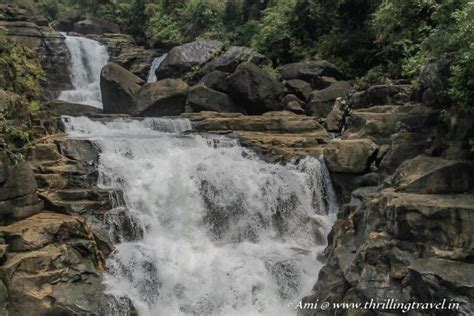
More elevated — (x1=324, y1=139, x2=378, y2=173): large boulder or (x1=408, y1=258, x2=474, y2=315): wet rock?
(x1=324, y1=139, x2=378, y2=173): large boulder

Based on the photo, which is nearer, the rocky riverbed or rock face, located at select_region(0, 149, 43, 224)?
the rocky riverbed

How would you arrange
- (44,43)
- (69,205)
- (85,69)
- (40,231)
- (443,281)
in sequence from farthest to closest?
(85,69), (44,43), (69,205), (40,231), (443,281)

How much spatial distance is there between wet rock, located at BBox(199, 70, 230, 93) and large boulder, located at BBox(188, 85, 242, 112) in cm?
79

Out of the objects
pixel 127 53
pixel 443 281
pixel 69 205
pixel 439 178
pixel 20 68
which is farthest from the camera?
pixel 127 53

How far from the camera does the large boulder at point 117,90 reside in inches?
870

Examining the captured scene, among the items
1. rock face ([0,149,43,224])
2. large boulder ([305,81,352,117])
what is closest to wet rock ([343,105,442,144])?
large boulder ([305,81,352,117])

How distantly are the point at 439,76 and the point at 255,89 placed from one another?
36.5 ft

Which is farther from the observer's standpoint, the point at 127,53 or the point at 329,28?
the point at 127,53

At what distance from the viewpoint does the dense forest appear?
11.4 meters

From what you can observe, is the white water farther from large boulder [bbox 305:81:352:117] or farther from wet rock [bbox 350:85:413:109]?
large boulder [bbox 305:81:352:117]

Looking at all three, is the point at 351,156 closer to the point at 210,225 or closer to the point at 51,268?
the point at 210,225

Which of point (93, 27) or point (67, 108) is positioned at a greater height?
point (93, 27)

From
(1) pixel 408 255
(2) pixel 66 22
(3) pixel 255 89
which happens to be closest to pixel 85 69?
(2) pixel 66 22

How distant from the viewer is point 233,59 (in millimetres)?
23891
